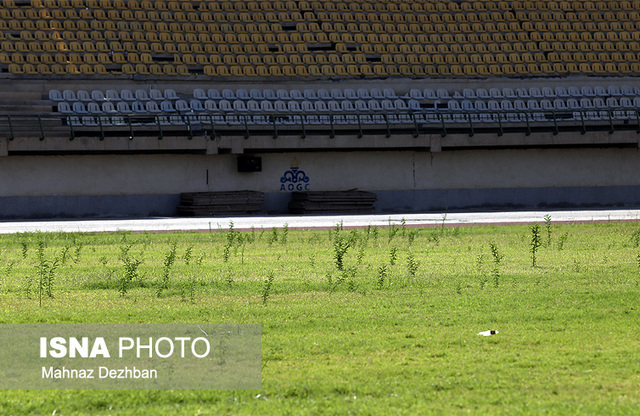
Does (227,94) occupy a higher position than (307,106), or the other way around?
(227,94)

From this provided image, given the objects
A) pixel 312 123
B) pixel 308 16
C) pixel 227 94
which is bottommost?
pixel 312 123

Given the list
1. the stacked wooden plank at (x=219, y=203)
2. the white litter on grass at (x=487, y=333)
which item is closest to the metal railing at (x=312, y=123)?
the stacked wooden plank at (x=219, y=203)

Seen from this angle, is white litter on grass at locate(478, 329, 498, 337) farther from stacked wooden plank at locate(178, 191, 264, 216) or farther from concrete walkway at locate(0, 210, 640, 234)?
stacked wooden plank at locate(178, 191, 264, 216)

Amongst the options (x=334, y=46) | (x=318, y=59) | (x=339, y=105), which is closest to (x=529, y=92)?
(x=339, y=105)

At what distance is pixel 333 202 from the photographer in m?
36.0

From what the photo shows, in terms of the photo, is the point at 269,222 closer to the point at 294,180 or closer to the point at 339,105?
the point at 294,180

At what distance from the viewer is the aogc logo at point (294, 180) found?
3691cm

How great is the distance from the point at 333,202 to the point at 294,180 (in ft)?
6.91

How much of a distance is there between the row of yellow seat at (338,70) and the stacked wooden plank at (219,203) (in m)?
7.02

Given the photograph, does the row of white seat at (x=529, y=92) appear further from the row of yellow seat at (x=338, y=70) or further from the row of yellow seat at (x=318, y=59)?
the row of yellow seat at (x=318, y=59)

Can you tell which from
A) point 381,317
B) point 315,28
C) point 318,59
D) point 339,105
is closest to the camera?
point 381,317

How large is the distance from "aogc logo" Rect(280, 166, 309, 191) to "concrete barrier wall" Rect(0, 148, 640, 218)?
0.19ft

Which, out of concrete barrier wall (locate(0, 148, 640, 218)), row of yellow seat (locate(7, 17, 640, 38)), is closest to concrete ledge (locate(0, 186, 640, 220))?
concrete barrier wall (locate(0, 148, 640, 218))

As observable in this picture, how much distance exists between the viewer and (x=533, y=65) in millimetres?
43562
